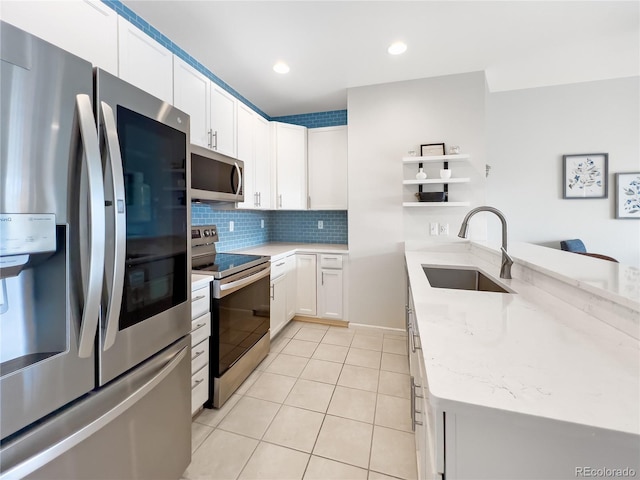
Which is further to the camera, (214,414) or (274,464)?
(214,414)

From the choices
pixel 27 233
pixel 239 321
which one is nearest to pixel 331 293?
pixel 239 321

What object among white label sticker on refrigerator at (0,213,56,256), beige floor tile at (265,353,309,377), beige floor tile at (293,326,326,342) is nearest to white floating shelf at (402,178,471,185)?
beige floor tile at (293,326,326,342)

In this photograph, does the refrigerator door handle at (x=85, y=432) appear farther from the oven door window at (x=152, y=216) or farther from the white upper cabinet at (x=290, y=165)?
the white upper cabinet at (x=290, y=165)

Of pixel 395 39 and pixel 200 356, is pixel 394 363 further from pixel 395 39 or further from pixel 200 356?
pixel 395 39

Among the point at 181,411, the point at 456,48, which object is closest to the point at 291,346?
the point at 181,411

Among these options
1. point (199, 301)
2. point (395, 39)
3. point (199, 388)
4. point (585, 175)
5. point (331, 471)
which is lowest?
point (331, 471)

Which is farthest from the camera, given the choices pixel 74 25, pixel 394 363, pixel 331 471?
pixel 394 363

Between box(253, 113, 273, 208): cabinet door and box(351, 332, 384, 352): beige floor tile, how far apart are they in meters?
1.77

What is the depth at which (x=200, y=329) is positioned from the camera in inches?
65.9

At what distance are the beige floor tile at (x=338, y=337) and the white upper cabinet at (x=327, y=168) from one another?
4.80ft

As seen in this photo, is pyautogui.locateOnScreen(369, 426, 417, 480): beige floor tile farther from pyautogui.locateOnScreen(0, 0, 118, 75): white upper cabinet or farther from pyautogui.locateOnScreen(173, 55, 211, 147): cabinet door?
pyautogui.locateOnScreen(0, 0, 118, 75): white upper cabinet

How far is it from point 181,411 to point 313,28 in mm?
2590

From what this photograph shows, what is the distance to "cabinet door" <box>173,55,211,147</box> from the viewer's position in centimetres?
Result: 188

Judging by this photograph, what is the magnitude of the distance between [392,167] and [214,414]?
2686 millimetres
